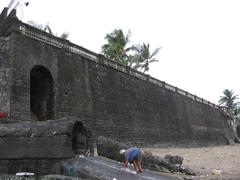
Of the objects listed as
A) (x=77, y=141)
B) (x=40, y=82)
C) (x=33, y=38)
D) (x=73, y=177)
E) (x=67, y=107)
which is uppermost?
(x=33, y=38)

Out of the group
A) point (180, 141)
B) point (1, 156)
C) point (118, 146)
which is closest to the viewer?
point (1, 156)

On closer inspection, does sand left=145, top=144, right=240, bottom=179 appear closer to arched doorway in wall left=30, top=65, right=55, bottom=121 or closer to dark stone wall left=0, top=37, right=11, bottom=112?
arched doorway in wall left=30, top=65, right=55, bottom=121

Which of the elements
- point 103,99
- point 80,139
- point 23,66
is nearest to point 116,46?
point 103,99

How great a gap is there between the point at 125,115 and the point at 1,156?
13.1 meters

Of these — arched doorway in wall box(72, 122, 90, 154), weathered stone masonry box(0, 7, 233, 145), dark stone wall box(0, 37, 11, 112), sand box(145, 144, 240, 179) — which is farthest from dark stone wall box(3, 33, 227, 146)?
arched doorway in wall box(72, 122, 90, 154)

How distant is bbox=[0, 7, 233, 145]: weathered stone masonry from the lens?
13.4m

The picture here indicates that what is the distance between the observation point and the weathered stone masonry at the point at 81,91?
1342cm

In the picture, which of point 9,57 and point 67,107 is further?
point 67,107

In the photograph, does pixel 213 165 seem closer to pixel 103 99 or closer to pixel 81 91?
pixel 81 91

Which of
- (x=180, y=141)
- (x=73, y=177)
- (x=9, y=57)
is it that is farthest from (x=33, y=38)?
(x=180, y=141)

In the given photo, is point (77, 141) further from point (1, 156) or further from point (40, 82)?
point (40, 82)

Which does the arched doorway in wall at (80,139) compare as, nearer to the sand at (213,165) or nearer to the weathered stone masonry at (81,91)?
the sand at (213,165)

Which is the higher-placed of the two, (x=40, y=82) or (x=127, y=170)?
(x=40, y=82)

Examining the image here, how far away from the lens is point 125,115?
20.0 m
